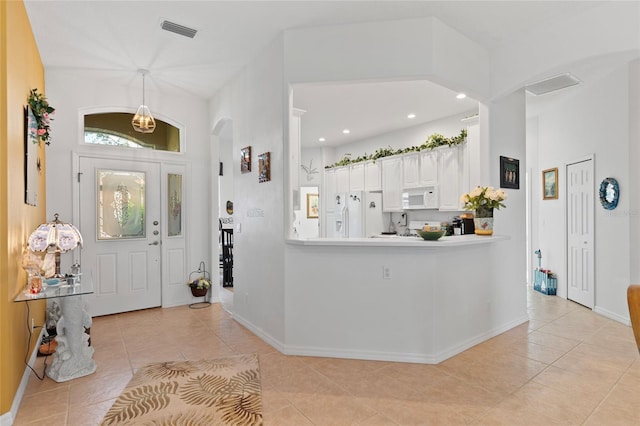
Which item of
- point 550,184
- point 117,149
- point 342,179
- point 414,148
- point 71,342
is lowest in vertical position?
point 71,342

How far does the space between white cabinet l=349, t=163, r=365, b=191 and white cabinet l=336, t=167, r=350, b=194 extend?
137 millimetres

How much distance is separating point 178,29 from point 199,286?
3.34 m

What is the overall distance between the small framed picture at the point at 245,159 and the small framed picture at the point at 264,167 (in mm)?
284

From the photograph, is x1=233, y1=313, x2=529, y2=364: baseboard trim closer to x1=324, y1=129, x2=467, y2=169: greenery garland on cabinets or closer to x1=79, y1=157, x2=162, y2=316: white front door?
x1=79, y1=157, x2=162, y2=316: white front door

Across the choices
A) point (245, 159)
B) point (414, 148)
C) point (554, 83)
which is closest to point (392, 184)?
point (414, 148)

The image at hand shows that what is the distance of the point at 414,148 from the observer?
5930 millimetres

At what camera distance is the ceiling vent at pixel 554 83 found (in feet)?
12.4

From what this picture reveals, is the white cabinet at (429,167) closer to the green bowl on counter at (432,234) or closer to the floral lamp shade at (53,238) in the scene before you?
the green bowl on counter at (432,234)

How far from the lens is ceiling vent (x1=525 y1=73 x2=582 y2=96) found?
12.4ft

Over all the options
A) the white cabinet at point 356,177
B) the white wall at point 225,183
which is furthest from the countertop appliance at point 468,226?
the white wall at point 225,183

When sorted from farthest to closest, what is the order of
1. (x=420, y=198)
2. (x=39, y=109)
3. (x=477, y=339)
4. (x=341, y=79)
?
(x=420, y=198) < (x=477, y=339) < (x=341, y=79) < (x=39, y=109)

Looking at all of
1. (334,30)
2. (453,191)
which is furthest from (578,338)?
(334,30)

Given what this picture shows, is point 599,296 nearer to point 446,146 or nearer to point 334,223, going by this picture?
point 446,146

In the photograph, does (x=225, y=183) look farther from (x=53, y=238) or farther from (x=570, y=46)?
(x=570, y=46)
